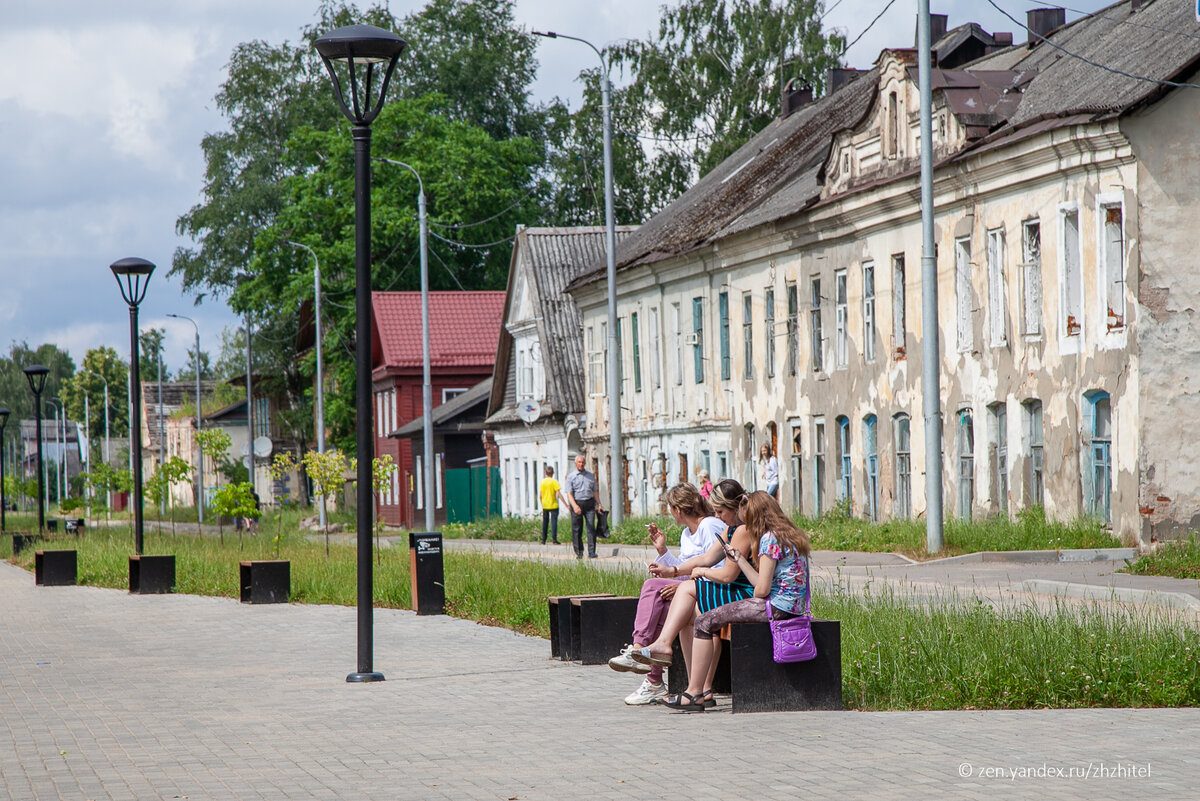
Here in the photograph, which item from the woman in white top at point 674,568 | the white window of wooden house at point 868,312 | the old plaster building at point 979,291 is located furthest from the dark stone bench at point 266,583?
the white window of wooden house at point 868,312

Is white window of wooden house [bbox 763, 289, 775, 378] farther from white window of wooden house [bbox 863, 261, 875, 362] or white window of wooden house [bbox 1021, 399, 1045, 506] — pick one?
white window of wooden house [bbox 1021, 399, 1045, 506]

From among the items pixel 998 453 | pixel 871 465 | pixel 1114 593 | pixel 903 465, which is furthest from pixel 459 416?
pixel 1114 593

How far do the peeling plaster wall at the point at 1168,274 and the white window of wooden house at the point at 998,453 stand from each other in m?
3.91

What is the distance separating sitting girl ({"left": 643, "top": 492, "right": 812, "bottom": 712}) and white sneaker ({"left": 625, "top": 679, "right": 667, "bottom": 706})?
0.91ft

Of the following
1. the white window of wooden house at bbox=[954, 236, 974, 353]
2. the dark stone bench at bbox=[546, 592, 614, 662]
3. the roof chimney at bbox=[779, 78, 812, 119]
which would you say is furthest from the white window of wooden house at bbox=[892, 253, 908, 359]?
the dark stone bench at bbox=[546, 592, 614, 662]

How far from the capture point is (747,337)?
1531 inches

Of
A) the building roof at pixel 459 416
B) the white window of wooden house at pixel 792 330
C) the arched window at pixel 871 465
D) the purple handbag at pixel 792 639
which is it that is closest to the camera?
the purple handbag at pixel 792 639

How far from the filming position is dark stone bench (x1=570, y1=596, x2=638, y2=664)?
44.4 feet

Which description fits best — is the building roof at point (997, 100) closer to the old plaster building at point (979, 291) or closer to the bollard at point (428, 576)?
the old plaster building at point (979, 291)

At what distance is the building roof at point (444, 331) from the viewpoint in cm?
6289

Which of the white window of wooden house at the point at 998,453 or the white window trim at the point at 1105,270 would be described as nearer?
the white window trim at the point at 1105,270

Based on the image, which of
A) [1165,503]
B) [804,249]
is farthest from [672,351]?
[1165,503]

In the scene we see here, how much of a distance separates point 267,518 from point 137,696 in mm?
53422

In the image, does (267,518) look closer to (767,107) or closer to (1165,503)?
(767,107)
